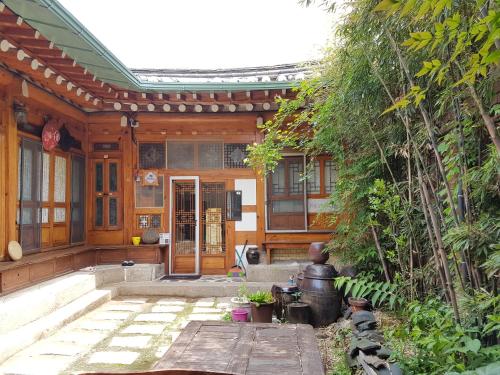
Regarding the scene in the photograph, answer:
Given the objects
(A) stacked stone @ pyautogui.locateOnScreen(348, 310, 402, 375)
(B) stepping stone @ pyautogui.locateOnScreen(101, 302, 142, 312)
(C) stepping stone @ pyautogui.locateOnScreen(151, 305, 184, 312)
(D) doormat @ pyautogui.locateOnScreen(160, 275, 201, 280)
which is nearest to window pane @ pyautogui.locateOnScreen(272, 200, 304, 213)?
(D) doormat @ pyautogui.locateOnScreen(160, 275, 201, 280)

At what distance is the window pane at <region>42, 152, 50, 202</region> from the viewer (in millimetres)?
5661

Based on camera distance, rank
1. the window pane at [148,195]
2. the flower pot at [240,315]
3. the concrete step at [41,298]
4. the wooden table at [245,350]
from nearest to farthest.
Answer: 1. the wooden table at [245,350]
2. the concrete step at [41,298]
3. the flower pot at [240,315]
4. the window pane at [148,195]

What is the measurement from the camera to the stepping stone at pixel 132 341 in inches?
154

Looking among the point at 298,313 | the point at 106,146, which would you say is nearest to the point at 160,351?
the point at 298,313

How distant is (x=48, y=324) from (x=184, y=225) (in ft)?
10.5

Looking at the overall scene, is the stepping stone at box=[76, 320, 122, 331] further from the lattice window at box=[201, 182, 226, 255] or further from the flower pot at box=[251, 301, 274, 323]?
the lattice window at box=[201, 182, 226, 255]

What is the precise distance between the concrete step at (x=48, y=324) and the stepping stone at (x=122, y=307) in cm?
13

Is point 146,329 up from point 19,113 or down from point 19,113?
down

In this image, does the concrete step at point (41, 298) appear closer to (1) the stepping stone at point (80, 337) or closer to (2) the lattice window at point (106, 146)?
(1) the stepping stone at point (80, 337)

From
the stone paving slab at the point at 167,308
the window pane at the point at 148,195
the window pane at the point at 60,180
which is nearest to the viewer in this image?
the stone paving slab at the point at 167,308

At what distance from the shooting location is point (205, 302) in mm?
5695

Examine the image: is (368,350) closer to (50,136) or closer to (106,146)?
(50,136)

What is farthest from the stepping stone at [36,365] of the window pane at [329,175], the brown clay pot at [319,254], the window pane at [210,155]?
the window pane at [329,175]

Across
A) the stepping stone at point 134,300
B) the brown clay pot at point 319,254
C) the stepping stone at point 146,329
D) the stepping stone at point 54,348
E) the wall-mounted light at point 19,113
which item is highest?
the wall-mounted light at point 19,113
